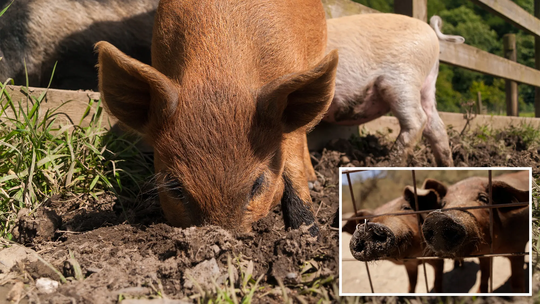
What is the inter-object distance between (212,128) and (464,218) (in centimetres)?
98

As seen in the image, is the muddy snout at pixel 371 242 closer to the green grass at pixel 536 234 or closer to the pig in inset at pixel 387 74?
the green grass at pixel 536 234

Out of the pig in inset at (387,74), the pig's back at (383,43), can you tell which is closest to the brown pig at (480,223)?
the pig in inset at (387,74)

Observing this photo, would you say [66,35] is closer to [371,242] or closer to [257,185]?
[257,185]

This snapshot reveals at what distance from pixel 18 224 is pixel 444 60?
16.5 ft

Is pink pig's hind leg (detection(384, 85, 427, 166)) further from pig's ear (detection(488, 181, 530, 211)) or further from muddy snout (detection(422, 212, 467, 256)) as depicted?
muddy snout (detection(422, 212, 467, 256))

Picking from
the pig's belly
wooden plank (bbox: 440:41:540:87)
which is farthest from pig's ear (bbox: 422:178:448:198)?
wooden plank (bbox: 440:41:540:87)

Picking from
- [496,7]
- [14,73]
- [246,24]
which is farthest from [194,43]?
[496,7]

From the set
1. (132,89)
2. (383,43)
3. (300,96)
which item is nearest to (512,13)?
(383,43)

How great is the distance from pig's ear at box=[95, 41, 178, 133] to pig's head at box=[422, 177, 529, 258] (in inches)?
43.7

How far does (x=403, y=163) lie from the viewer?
11.9ft

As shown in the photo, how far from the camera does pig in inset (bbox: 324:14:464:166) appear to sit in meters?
3.59

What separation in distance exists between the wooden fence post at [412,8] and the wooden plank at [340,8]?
45 centimetres

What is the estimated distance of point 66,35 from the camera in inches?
133

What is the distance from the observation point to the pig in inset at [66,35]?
3.20 metres
